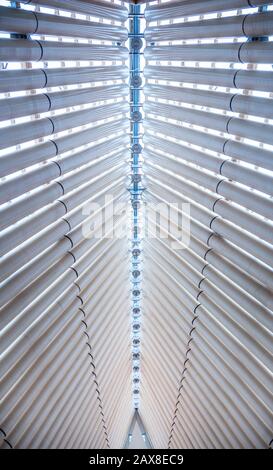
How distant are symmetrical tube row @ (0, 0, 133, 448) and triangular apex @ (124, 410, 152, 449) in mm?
13886

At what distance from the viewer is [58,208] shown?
26.5ft

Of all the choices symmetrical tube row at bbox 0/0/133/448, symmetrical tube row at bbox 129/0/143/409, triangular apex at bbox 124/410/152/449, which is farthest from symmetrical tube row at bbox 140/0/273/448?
triangular apex at bbox 124/410/152/449

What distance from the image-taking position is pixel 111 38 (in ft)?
28.2

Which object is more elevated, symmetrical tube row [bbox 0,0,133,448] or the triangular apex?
symmetrical tube row [bbox 0,0,133,448]

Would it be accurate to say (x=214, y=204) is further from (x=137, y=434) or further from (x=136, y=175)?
(x=137, y=434)

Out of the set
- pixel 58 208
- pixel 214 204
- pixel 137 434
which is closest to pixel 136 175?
pixel 214 204

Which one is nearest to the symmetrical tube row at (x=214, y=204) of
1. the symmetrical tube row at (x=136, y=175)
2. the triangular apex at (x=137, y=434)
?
the symmetrical tube row at (x=136, y=175)

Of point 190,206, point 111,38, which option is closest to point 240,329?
point 190,206

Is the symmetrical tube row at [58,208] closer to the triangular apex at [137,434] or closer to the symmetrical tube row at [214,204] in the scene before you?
the symmetrical tube row at [214,204]

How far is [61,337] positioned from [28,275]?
2.76 m

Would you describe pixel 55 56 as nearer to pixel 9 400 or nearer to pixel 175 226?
pixel 175 226

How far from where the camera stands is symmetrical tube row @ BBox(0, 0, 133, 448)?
6434mm

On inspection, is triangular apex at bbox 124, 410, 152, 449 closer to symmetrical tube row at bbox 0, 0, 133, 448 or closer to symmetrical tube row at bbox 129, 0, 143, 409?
symmetrical tube row at bbox 129, 0, 143, 409

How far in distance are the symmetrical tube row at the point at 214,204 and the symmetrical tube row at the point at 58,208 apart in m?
1.25
